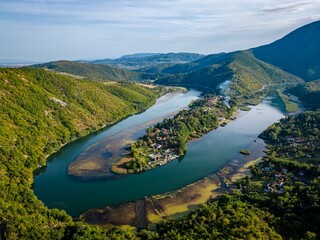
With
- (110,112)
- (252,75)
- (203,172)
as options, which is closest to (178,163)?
(203,172)

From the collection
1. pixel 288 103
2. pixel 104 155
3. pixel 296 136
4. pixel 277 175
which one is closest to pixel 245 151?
pixel 277 175

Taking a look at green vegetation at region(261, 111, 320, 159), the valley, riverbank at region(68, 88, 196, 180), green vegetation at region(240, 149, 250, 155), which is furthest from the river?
green vegetation at region(261, 111, 320, 159)

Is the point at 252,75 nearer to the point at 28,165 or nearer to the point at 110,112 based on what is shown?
the point at 110,112

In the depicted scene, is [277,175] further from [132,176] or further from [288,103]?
[288,103]

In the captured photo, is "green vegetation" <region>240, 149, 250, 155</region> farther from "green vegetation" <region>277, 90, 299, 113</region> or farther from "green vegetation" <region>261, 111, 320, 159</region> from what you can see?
"green vegetation" <region>277, 90, 299, 113</region>

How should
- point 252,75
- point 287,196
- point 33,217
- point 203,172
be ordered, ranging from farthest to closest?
point 252,75, point 203,172, point 287,196, point 33,217

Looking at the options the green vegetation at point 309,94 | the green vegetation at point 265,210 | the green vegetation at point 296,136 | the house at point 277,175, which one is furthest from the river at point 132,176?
the green vegetation at point 309,94
